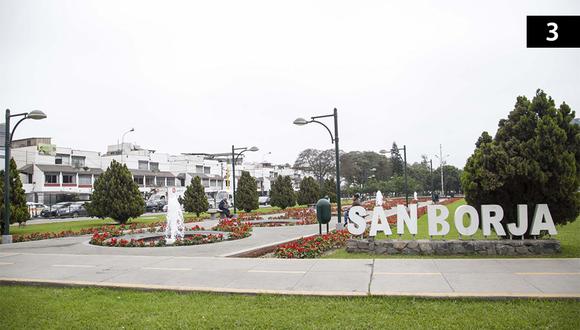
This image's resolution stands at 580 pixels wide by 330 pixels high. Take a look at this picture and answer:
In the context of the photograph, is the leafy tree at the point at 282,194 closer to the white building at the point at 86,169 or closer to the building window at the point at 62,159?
the white building at the point at 86,169

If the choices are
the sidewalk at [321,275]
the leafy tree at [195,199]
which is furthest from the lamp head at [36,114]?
the leafy tree at [195,199]

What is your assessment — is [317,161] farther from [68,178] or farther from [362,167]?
[68,178]

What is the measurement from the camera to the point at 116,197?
2623 cm


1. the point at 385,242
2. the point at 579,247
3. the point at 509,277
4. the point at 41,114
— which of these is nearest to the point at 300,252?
the point at 385,242

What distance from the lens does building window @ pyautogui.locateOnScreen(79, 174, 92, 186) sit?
60.2 metres

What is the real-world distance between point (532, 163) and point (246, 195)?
94.9ft

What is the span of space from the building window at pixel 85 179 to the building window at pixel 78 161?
234 cm

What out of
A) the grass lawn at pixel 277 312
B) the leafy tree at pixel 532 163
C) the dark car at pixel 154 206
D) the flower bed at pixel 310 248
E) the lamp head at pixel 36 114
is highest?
the lamp head at pixel 36 114

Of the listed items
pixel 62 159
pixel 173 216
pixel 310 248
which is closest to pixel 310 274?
pixel 310 248

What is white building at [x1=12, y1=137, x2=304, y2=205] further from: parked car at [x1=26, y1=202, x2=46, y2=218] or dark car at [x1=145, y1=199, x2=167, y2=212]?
parked car at [x1=26, y1=202, x2=46, y2=218]

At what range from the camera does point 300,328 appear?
569 centimetres

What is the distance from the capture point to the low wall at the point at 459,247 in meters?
11.1

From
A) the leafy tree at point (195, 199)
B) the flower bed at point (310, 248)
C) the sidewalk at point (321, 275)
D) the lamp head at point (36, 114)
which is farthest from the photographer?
the leafy tree at point (195, 199)

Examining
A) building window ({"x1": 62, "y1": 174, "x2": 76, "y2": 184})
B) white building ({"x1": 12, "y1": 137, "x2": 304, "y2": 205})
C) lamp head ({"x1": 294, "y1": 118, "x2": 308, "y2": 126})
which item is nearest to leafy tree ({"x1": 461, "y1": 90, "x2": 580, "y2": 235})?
lamp head ({"x1": 294, "y1": 118, "x2": 308, "y2": 126})
